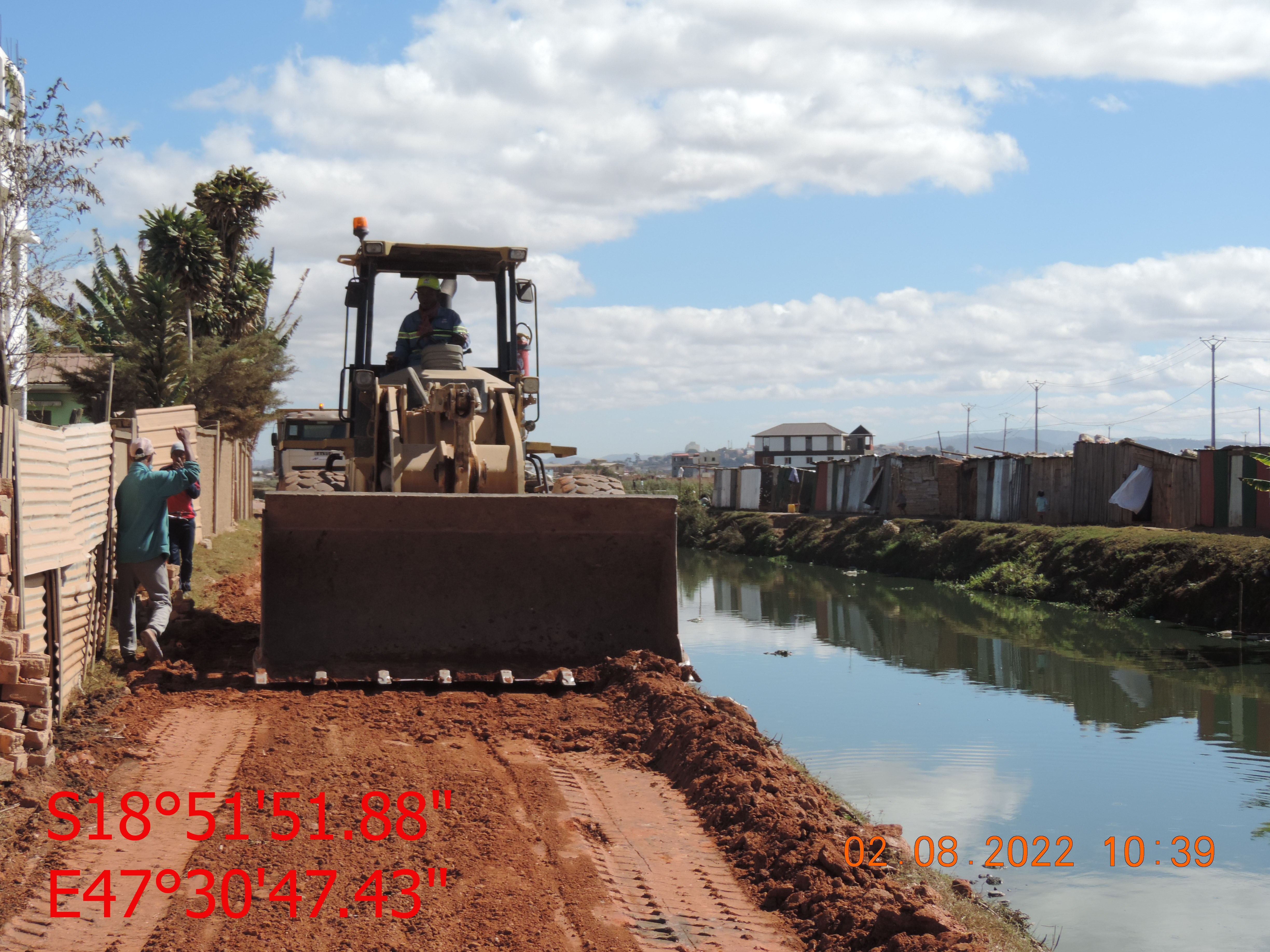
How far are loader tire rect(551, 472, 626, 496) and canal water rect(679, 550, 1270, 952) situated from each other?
266cm

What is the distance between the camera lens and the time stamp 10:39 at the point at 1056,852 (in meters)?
7.20

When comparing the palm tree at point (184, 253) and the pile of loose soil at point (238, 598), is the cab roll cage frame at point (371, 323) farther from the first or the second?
the palm tree at point (184, 253)

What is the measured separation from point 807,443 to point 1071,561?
301ft

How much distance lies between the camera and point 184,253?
88.8ft

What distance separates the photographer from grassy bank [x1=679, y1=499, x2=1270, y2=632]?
1864cm

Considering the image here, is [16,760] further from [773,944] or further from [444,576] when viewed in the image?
[773,944]

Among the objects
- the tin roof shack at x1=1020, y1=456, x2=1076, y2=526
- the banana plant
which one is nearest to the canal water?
the banana plant

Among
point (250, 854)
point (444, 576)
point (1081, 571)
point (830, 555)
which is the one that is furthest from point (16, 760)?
point (830, 555)

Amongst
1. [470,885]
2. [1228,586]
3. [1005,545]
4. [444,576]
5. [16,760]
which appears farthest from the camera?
[1005,545]

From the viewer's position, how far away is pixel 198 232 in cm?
2741

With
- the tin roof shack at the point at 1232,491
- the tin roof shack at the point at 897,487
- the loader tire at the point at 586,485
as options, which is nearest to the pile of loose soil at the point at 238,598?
the loader tire at the point at 586,485

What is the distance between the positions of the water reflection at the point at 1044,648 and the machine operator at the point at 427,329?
744 cm

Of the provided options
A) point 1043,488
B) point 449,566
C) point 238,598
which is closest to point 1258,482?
point 1043,488

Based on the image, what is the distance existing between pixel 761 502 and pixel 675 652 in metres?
36.8
